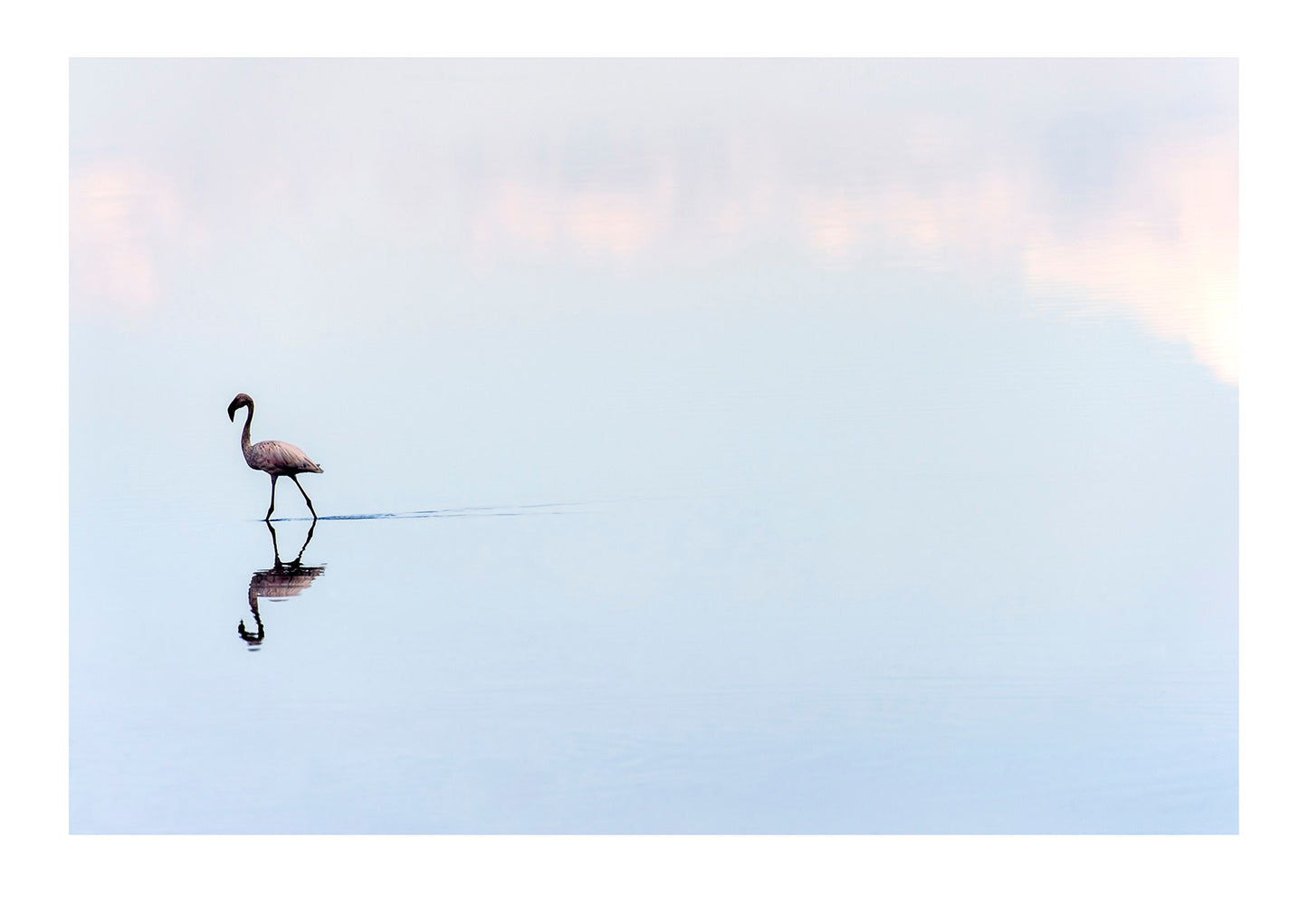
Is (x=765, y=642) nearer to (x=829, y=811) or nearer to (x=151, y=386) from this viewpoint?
(x=829, y=811)

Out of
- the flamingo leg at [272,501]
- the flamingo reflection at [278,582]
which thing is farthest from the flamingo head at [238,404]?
the flamingo reflection at [278,582]

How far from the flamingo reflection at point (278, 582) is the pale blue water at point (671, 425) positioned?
3 centimetres

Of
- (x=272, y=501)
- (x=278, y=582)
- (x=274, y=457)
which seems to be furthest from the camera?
(x=272, y=501)

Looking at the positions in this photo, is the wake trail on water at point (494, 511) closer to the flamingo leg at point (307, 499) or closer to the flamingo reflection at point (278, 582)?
the flamingo leg at point (307, 499)

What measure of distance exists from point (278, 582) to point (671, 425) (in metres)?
1.71

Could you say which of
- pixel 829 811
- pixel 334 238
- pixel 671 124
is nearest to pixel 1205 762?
pixel 829 811

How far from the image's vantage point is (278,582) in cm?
499

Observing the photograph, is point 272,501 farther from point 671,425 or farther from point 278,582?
point 671,425

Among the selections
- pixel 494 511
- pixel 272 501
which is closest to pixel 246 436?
pixel 272 501

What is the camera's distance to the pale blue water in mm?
4211

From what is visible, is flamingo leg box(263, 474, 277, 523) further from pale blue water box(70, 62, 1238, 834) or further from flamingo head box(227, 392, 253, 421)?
flamingo head box(227, 392, 253, 421)

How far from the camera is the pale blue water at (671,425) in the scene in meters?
4.21

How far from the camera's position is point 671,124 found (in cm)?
500

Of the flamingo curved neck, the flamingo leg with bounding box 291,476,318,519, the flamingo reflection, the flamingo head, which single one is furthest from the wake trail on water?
the flamingo head
